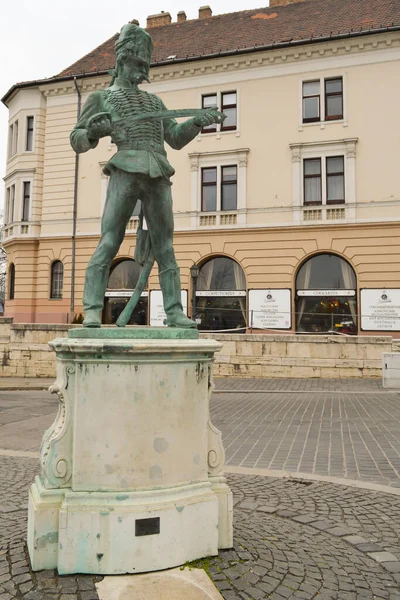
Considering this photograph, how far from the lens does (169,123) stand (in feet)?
14.1

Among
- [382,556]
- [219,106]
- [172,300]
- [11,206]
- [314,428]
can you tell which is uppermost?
[219,106]

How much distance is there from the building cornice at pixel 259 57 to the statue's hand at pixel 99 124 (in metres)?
22.1

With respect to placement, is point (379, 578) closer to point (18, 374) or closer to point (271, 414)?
point (271, 414)

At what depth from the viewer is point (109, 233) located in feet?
13.2

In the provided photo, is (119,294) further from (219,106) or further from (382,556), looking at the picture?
(382,556)

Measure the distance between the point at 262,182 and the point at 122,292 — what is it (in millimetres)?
8566

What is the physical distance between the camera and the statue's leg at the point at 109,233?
3949 mm

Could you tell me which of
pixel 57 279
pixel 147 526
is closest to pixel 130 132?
pixel 147 526

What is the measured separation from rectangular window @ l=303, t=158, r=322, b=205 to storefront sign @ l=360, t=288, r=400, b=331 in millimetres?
4759

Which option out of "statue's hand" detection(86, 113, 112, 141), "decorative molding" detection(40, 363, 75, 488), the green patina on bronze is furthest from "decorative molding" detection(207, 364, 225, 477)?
"statue's hand" detection(86, 113, 112, 141)

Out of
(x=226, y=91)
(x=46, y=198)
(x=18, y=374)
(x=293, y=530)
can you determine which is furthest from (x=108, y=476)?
(x=46, y=198)

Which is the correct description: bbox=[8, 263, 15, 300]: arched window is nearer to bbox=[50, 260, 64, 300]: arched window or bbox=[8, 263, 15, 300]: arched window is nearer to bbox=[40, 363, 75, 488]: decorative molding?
bbox=[50, 260, 64, 300]: arched window

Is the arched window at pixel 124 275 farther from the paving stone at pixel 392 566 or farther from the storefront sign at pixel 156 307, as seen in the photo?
the paving stone at pixel 392 566

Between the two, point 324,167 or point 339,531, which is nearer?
point 339,531
